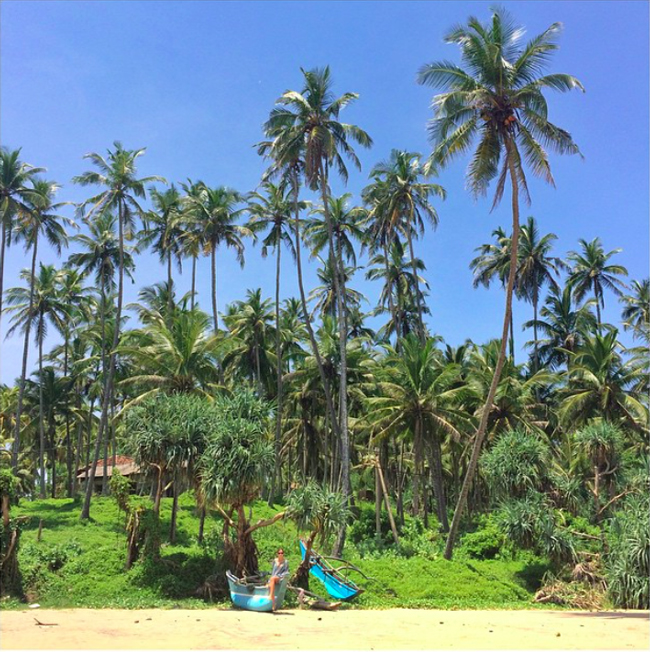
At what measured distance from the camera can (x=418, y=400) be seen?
99.6ft

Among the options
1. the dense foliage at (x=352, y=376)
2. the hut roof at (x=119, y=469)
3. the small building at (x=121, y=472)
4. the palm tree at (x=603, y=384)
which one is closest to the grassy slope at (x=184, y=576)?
the dense foliage at (x=352, y=376)

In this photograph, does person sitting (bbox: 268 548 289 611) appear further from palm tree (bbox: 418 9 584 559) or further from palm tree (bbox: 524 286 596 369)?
palm tree (bbox: 524 286 596 369)

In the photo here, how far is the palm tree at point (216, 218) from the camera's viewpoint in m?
37.7

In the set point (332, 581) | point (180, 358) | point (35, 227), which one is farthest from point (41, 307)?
point (332, 581)

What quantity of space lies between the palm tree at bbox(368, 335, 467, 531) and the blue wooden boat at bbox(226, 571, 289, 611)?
1325 cm

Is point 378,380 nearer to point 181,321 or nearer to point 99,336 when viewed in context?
point 181,321

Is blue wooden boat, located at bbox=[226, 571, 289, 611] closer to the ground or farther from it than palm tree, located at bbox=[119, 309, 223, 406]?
closer to the ground

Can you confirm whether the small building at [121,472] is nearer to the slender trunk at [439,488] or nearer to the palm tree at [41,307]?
the palm tree at [41,307]

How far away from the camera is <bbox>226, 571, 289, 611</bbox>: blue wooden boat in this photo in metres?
17.8

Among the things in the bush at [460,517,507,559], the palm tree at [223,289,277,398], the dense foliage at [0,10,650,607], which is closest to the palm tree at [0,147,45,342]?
the dense foliage at [0,10,650,607]

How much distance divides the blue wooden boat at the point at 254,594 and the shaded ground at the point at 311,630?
0.53 m

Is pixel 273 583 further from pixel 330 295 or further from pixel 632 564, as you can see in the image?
pixel 330 295

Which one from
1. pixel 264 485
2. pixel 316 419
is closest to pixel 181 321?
pixel 264 485

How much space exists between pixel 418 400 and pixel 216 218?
1614 centimetres
